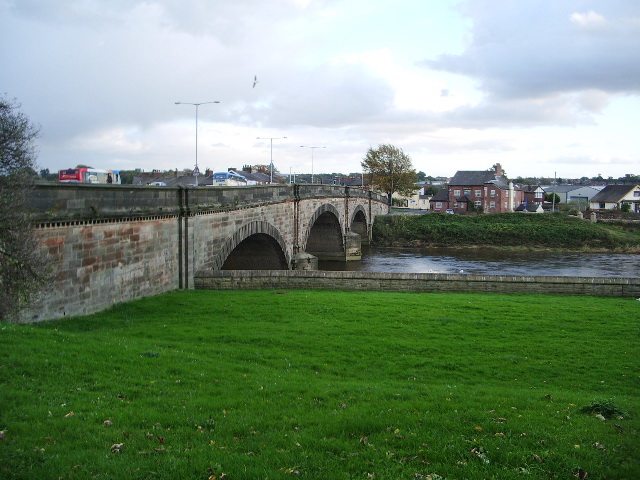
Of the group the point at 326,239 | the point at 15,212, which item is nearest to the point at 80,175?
the point at 326,239

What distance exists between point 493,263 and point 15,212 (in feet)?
165

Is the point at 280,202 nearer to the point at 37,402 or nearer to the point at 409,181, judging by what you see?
the point at 37,402

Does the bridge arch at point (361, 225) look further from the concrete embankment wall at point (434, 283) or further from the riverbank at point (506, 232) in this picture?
the concrete embankment wall at point (434, 283)

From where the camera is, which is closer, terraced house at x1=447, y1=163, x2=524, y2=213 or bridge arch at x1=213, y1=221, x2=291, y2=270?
bridge arch at x1=213, y1=221, x2=291, y2=270

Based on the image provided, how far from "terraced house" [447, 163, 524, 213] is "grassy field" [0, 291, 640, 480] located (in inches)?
3508

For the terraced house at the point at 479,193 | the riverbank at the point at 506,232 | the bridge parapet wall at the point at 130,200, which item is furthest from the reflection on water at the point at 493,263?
the terraced house at the point at 479,193

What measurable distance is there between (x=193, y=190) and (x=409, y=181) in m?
83.9

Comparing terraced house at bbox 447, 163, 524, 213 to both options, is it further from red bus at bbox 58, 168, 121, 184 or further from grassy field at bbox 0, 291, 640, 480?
grassy field at bbox 0, 291, 640, 480

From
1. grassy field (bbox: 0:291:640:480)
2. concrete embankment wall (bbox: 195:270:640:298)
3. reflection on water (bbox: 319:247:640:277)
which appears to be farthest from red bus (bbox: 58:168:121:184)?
grassy field (bbox: 0:291:640:480)

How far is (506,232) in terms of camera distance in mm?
72625

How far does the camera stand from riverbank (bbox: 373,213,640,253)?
69.5m

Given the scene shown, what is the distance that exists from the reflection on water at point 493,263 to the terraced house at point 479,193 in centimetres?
3627

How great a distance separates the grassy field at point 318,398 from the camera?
666 cm

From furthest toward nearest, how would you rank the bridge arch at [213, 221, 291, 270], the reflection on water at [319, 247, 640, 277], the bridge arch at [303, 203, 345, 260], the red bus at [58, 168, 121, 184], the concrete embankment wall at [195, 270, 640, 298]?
the bridge arch at [303, 203, 345, 260] → the reflection on water at [319, 247, 640, 277] → the red bus at [58, 168, 121, 184] → the bridge arch at [213, 221, 291, 270] → the concrete embankment wall at [195, 270, 640, 298]
